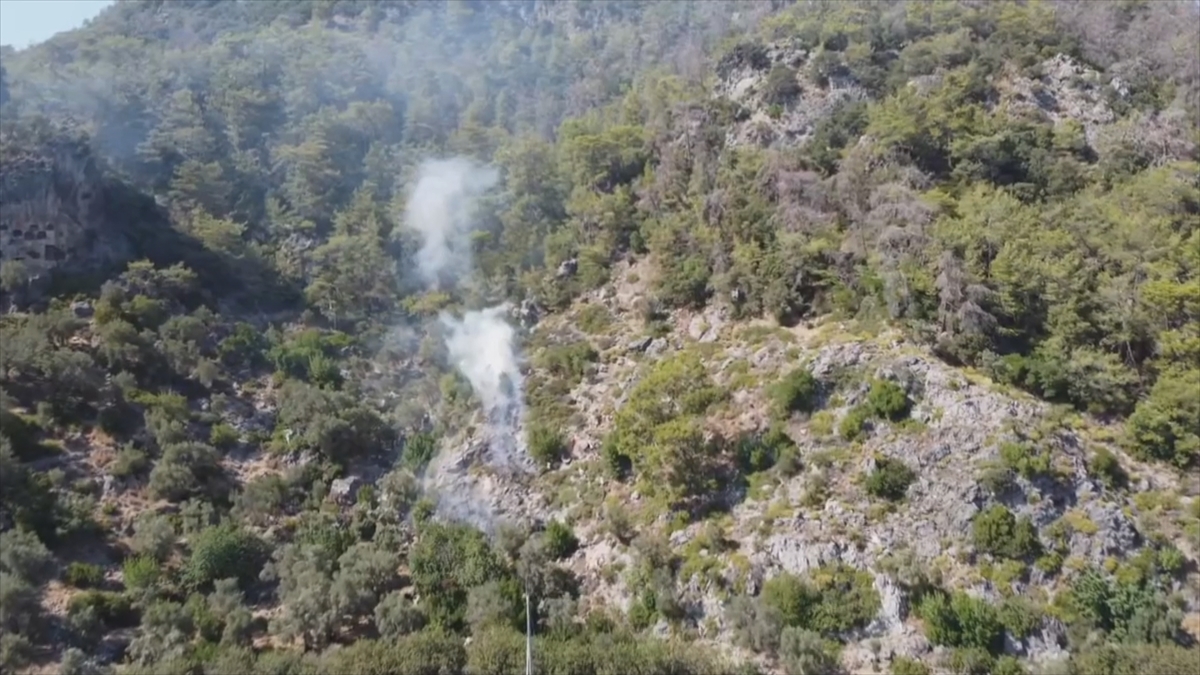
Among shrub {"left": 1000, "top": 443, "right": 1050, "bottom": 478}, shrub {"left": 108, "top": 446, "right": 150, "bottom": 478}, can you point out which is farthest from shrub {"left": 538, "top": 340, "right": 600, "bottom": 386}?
shrub {"left": 1000, "top": 443, "right": 1050, "bottom": 478}

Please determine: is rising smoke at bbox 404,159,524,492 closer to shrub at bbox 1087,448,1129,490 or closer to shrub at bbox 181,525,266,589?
shrub at bbox 181,525,266,589

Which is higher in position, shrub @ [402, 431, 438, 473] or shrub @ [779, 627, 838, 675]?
shrub @ [402, 431, 438, 473]

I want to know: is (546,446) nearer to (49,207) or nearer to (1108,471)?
(1108,471)

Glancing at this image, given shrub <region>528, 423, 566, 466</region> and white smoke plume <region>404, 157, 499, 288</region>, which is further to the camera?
white smoke plume <region>404, 157, 499, 288</region>

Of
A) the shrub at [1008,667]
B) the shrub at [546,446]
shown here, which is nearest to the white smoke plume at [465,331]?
the shrub at [546,446]

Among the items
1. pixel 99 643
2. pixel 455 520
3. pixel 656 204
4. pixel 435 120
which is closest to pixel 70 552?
pixel 99 643

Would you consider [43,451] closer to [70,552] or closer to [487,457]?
[70,552]

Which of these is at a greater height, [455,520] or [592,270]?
[592,270]
